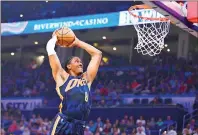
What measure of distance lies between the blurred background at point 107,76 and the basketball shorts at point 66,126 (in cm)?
858

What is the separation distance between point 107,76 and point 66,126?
15.5 metres

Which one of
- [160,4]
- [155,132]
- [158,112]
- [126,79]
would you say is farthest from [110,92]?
[160,4]

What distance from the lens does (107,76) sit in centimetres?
1945

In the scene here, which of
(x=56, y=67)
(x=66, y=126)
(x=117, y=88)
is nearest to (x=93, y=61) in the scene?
(x=56, y=67)

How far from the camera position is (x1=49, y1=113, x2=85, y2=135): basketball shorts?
3977 millimetres

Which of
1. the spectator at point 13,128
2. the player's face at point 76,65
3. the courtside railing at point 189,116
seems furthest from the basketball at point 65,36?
the spectator at point 13,128

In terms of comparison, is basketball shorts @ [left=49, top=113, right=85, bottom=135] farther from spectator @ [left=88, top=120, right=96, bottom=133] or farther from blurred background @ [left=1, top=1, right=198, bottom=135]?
spectator @ [left=88, top=120, right=96, bottom=133]

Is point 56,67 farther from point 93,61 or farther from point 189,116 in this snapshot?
point 189,116

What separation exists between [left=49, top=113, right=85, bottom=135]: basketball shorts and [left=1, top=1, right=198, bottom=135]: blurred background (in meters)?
8.58

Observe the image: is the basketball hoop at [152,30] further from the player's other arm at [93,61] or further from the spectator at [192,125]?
the player's other arm at [93,61]

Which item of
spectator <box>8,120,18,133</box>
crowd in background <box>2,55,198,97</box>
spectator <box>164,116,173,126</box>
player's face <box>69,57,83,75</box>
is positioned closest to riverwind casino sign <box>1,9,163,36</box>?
crowd in background <box>2,55,198,97</box>

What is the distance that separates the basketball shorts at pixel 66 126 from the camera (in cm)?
398

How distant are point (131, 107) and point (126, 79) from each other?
3.08 m

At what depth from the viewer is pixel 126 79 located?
1878 cm
